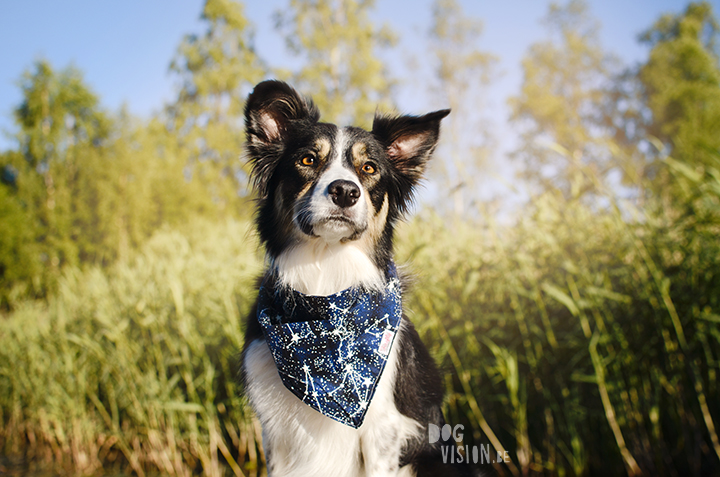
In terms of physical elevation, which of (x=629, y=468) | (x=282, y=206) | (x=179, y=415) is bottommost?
(x=179, y=415)

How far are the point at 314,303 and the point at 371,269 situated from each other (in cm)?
39

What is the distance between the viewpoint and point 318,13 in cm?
1958

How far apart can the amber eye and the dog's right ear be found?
51 cm

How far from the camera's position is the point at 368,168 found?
8.06 ft

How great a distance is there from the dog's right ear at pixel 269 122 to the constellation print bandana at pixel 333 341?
0.75m

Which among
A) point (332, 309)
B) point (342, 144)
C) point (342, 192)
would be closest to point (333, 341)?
point (332, 309)

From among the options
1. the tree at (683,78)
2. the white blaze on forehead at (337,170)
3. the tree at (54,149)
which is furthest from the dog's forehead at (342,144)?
the tree at (683,78)

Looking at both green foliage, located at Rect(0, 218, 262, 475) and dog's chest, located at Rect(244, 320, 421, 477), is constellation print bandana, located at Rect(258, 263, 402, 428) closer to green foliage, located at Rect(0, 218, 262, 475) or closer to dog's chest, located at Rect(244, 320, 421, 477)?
dog's chest, located at Rect(244, 320, 421, 477)

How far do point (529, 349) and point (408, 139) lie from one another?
6.92 feet

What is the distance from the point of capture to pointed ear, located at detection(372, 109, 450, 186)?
2.56 metres

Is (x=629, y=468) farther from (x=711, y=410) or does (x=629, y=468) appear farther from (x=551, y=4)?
(x=551, y=4)

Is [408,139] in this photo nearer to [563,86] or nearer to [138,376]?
[138,376]

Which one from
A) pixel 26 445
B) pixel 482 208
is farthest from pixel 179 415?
pixel 26 445

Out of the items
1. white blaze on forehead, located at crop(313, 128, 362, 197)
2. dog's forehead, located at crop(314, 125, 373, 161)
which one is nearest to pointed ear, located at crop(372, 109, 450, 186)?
dog's forehead, located at crop(314, 125, 373, 161)
